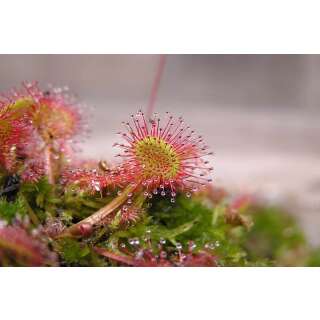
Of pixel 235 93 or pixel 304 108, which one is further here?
pixel 235 93

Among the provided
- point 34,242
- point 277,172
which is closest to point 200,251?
point 34,242

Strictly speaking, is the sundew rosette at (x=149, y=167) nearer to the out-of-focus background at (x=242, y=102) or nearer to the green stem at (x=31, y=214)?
the green stem at (x=31, y=214)

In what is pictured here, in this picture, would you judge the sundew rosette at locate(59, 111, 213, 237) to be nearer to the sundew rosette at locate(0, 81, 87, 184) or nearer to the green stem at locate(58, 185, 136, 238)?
the green stem at locate(58, 185, 136, 238)

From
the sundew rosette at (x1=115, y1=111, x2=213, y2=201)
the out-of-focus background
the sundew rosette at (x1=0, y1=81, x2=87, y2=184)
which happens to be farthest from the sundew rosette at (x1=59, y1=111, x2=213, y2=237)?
the out-of-focus background
